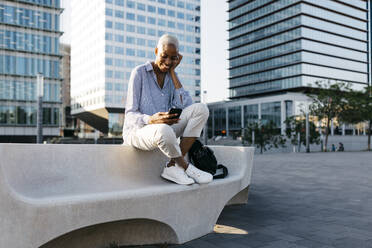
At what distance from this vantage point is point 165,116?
9.16ft

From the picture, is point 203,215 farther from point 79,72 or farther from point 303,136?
point 79,72

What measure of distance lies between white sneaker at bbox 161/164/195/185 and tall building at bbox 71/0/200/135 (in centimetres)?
6216

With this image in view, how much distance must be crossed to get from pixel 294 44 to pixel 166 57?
79.1 metres

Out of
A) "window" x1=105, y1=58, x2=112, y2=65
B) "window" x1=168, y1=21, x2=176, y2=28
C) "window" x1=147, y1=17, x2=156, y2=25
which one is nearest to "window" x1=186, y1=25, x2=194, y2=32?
"window" x1=168, y1=21, x2=176, y2=28

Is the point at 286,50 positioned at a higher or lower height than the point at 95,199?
higher

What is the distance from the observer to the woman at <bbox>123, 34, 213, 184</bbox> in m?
2.81

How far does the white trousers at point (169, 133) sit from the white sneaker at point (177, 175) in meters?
0.25

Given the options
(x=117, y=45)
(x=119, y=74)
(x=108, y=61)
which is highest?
(x=117, y=45)

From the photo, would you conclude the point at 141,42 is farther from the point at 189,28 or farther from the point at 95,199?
the point at 95,199

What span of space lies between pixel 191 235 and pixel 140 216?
2.57ft

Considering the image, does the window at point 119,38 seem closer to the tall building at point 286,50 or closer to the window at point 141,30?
the window at point 141,30

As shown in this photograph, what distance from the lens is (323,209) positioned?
16.0 feet

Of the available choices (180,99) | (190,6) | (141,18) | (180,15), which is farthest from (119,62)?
(180,99)

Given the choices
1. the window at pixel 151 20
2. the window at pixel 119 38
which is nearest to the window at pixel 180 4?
the window at pixel 151 20
